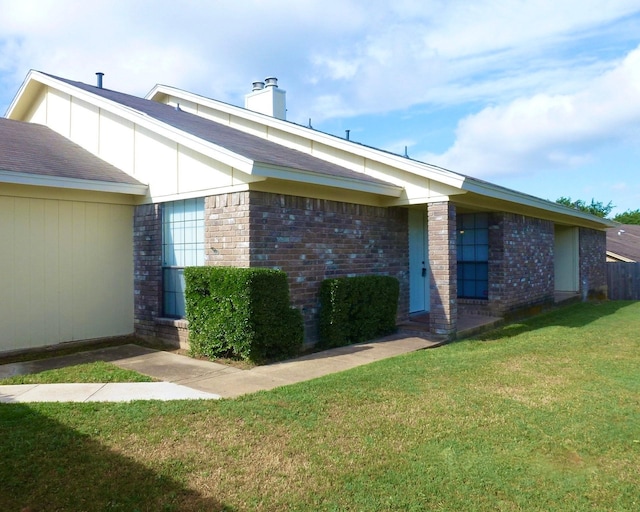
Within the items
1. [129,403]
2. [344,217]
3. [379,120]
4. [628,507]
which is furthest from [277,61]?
[628,507]

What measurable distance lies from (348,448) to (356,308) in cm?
479

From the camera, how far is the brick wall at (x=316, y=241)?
7.80 m

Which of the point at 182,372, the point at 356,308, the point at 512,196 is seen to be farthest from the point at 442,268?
the point at 182,372

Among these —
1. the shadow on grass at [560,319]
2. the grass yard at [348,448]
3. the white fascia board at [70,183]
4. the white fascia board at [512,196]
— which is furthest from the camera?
the shadow on grass at [560,319]

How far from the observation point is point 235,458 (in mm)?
3963

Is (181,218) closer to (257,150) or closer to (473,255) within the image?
(257,150)

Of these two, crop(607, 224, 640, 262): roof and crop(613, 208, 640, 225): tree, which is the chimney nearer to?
crop(607, 224, 640, 262): roof

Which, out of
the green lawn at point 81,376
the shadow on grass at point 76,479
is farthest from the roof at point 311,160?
the shadow on grass at point 76,479

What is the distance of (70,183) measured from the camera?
8203mm

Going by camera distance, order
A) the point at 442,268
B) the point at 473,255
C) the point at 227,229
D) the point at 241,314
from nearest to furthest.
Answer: the point at 241,314
the point at 227,229
the point at 442,268
the point at 473,255

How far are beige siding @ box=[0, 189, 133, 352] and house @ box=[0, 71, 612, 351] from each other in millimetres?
19

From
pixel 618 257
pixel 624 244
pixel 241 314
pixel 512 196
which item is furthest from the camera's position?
pixel 624 244

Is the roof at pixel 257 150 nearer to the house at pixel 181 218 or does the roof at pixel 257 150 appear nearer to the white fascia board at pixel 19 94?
the house at pixel 181 218

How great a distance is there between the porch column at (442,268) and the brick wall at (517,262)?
2.85 metres
